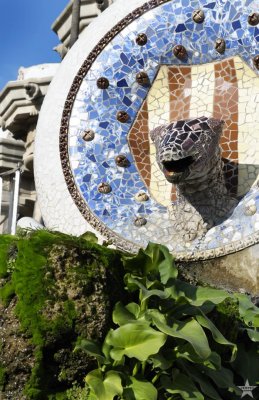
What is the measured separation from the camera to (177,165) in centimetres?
639

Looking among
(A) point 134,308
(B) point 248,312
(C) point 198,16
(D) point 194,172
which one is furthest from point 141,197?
(A) point 134,308

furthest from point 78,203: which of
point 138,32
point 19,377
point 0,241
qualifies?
point 19,377

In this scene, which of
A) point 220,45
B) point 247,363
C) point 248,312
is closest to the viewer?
point 247,363

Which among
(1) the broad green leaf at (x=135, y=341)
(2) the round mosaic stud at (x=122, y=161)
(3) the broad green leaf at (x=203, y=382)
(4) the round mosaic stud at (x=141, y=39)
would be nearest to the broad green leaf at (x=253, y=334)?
(3) the broad green leaf at (x=203, y=382)

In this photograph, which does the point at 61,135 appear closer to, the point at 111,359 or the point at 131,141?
the point at 131,141

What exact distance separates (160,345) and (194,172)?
2509 millimetres

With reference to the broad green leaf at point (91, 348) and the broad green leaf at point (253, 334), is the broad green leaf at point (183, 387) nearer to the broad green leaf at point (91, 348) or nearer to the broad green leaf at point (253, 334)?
the broad green leaf at point (91, 348)

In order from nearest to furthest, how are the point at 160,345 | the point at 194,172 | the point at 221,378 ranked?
1. the point at 160,345
2. the point at 221,378
3. the point at 194,172

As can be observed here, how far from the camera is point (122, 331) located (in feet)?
13.8

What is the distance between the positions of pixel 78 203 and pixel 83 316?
2.98m

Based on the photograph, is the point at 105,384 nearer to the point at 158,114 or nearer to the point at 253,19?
the point at 158,114

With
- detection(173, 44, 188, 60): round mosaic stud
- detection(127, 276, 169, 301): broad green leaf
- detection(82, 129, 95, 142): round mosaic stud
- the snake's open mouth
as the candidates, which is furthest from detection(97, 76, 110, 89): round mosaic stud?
detection(127, 276, 169, 301): broad green leaf

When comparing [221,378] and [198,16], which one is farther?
[198,16]

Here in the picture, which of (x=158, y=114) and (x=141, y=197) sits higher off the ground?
(x=158, y=114)
